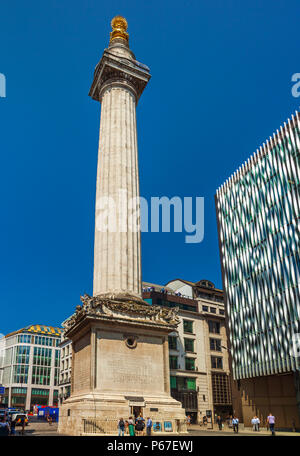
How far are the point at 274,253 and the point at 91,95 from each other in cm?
3383

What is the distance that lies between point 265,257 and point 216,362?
24.4 meters

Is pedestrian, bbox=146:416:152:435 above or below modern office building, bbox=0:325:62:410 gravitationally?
below

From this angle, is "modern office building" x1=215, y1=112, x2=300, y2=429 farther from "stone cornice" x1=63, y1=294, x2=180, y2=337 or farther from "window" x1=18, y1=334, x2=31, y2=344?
"window" x1=18, y1=334, x2=31, y2=344

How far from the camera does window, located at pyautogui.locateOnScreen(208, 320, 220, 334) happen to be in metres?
73.3

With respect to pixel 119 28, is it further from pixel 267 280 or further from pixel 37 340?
pixel 37 340

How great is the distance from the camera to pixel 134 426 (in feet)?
88.3

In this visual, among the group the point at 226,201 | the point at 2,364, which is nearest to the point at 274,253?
the point at 226,201

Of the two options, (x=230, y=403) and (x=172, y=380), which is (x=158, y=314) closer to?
(x=172, y=380)

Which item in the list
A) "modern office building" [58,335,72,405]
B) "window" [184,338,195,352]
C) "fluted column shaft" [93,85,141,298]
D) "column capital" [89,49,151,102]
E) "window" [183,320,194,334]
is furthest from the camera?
"modern office building" [58,335,72,405]

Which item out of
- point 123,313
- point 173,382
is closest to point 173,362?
point 173,382

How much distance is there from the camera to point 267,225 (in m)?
58.0

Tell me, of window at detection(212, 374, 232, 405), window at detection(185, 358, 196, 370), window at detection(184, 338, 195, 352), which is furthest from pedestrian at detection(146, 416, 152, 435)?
window at detection(212, 374, 232, 405)

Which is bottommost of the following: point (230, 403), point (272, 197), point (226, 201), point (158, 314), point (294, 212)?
point (230, 403)

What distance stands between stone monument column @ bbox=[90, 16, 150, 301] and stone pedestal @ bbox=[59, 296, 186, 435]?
116 inches
